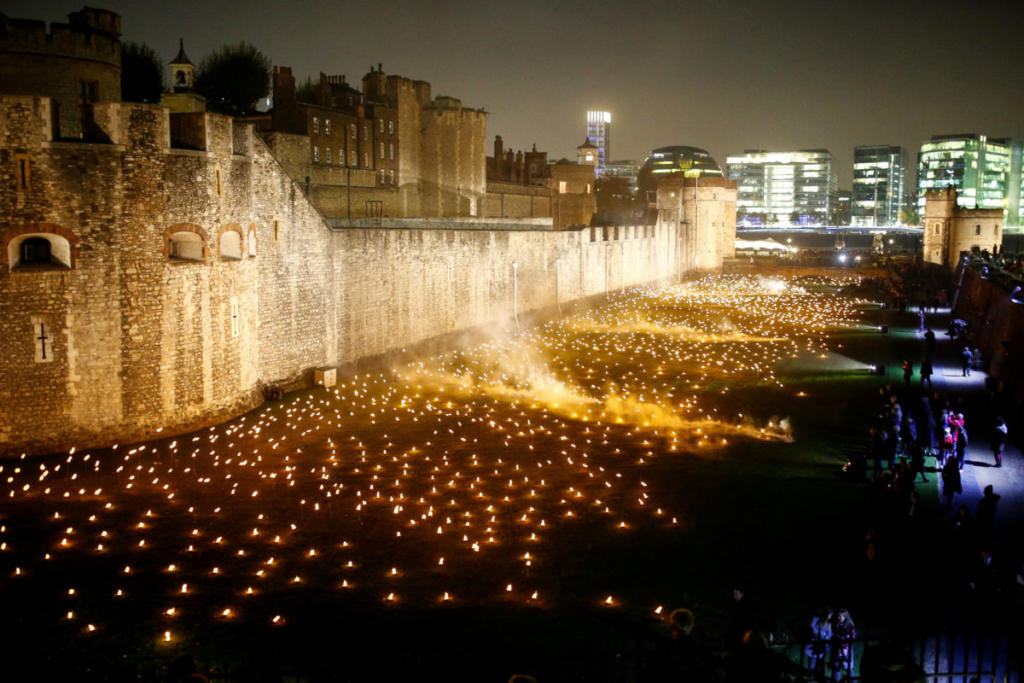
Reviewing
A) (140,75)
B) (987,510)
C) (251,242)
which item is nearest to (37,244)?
(251,242)

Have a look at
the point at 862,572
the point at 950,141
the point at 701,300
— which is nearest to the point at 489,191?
the point at 701,300

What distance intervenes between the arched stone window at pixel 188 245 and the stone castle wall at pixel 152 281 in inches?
3.0

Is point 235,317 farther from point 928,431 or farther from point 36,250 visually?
point 928,431

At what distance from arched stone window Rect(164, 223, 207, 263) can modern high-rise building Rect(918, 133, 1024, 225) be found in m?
185

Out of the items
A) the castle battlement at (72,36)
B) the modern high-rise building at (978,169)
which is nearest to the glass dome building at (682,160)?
the modern high-rise building at (978,169)

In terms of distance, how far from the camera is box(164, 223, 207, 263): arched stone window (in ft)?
58.7

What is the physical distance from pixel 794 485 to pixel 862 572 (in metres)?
3.65

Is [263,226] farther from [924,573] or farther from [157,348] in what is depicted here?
[924,573]

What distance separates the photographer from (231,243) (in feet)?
63.7

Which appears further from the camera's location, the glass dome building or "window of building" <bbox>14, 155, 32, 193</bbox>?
the glass dome building

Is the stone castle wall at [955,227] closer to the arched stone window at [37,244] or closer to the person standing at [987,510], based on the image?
the person standing at [987,510]

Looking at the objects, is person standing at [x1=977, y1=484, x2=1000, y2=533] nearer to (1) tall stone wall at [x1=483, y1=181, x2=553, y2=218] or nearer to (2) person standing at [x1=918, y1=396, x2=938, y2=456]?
(2) person standing at [x1=918, y1=396, x2=938, y2=456]

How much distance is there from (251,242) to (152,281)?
122 inches

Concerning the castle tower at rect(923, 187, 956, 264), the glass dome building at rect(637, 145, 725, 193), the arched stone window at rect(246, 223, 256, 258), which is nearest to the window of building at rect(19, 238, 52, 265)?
the arched stone window at rect(246, 223, 256, 258)
